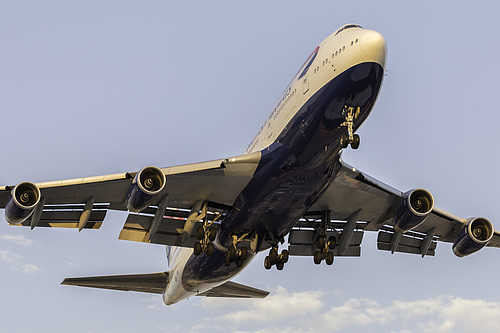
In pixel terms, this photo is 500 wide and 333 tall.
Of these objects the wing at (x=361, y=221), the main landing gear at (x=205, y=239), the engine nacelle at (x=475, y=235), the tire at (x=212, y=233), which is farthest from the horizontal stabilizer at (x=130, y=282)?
the engine nacelle at (x=475, y=235)

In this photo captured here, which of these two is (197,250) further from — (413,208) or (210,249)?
(413,208)

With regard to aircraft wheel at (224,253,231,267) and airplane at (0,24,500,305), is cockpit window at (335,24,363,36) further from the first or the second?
aircraft wheel at (224,253,231,267)

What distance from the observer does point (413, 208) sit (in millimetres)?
25469

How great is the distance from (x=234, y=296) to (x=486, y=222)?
1424cm

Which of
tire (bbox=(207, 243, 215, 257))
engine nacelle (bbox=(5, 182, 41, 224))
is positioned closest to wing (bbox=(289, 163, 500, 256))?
tire (bbox=(207, 243, 215, 257))

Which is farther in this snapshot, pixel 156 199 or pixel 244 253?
pixel 244 253

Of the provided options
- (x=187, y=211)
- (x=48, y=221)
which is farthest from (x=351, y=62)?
(x=48, y=221)

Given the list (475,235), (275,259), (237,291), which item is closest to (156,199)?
(275,259)

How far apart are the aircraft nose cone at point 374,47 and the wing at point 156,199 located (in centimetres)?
527

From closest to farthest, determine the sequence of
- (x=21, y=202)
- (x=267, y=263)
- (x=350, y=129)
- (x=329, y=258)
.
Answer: (x=350, y=129), (x=21, y=202), (x=267, y=263), (x=329, y=258)

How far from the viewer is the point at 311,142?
21.6 m

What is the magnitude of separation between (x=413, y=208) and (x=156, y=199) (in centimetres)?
975

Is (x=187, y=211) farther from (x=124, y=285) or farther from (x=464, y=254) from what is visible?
(x=464, y=254)

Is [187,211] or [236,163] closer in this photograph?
[236,163]
